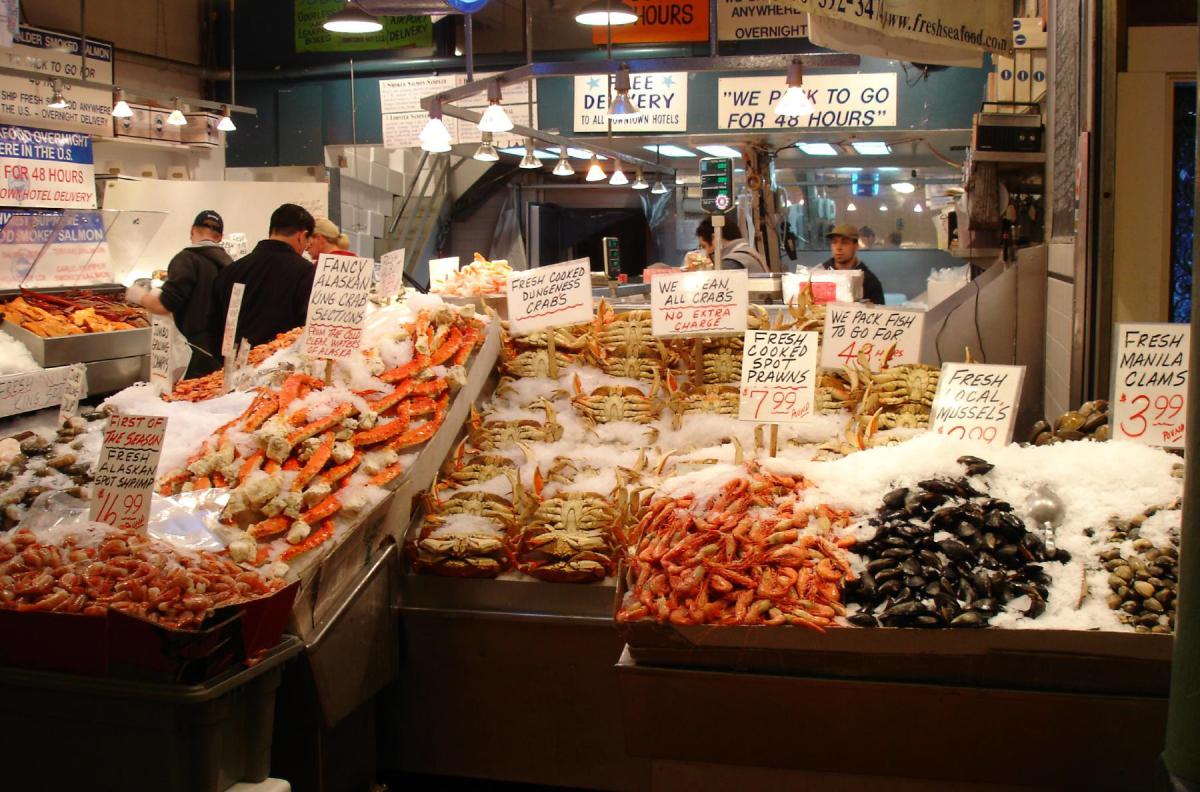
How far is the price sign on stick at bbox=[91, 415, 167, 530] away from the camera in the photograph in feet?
8.79

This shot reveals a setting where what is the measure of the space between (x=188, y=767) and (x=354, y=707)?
30.0 inches

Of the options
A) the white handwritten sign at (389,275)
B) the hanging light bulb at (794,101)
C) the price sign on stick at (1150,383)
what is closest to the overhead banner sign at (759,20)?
the hanging light bulb at (794,101)

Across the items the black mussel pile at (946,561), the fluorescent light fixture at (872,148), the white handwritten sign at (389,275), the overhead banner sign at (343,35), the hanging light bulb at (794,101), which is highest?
the overhead banner sign at (343,35)

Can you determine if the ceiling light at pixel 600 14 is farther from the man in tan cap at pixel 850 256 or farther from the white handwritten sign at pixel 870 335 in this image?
the white handwritten sign at pixel 870 335

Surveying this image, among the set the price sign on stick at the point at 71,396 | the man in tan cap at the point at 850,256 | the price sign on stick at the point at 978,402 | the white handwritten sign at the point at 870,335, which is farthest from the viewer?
the man in tan cap at the point at 850,256

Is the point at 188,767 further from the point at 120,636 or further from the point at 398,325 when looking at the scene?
the point at 398,325

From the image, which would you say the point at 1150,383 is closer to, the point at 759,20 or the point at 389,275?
the point at 389,275

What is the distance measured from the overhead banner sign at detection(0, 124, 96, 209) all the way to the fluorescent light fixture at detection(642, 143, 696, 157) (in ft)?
15.9

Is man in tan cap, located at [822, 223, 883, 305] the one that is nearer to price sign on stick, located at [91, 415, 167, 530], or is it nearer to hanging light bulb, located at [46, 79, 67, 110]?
price sign on stick, located at [91, 415, 167, 530]

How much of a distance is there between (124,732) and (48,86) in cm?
785

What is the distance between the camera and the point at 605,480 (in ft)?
11.4

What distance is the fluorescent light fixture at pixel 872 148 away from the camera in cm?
945

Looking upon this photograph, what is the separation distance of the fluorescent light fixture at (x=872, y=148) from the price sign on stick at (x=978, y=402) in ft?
21.2

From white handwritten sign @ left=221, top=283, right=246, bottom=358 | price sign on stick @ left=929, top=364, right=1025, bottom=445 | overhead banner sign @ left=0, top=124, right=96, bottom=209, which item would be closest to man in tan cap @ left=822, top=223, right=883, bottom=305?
price sign on stick @ left=929, top=364, right=1025, bottom=445
